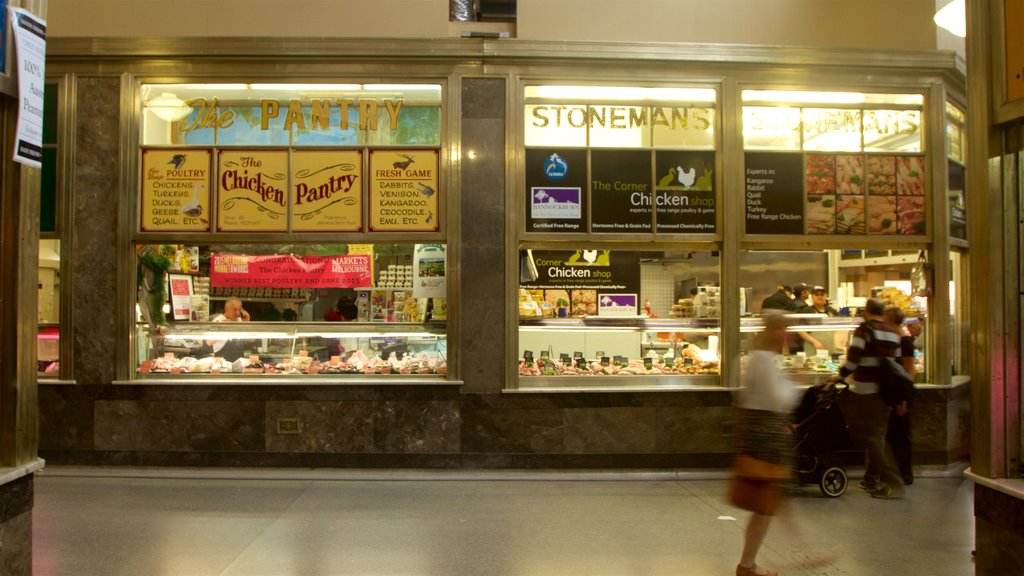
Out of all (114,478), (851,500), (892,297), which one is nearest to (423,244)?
(114,478)

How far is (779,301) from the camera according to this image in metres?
8.26

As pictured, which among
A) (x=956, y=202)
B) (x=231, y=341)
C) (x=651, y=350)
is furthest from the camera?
(x=956, y=202)

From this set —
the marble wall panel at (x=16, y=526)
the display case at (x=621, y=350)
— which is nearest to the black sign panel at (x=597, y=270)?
the display case at (x=621, y=350)

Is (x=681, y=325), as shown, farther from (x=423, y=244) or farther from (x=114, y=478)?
(x=114, y=478)

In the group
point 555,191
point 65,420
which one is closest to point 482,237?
point 555,191

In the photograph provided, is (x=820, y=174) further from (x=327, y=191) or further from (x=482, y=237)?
(x=327, y=191)

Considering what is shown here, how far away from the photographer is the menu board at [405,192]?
303 inches

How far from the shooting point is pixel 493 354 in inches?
297

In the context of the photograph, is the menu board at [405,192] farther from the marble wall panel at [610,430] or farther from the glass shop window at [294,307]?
the marble wall panel at [610,430]

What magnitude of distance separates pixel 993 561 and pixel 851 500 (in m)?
2.85

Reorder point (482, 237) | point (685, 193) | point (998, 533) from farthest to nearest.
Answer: point (685, 193) → point (482, 237) → point (998, 533)

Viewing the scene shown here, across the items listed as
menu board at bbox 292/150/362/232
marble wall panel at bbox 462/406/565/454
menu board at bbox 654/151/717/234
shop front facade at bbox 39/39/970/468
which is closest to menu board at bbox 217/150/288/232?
shop front facade at bbox 39/39/970/468

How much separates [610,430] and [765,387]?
11.1ft

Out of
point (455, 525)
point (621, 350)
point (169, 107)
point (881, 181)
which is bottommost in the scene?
point (455, 525)
